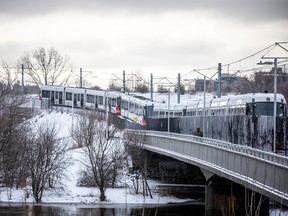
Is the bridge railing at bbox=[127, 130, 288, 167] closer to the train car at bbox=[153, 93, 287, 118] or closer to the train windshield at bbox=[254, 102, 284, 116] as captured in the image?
the train car at bbox=[153, 93, 287, 118]

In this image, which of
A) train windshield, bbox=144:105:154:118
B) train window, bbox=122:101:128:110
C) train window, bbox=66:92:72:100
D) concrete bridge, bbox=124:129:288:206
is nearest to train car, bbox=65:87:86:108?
train window, bbox=66:92:72:100

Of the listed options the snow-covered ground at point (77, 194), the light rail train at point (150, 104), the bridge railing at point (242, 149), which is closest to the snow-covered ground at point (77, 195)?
the snow-covered ground at point (77, 194)

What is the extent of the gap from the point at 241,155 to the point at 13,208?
25716 millimetres

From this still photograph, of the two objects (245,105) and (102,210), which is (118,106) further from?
(245,105)

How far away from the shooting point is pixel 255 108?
5447cm

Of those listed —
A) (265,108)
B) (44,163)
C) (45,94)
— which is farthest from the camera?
(45,94)

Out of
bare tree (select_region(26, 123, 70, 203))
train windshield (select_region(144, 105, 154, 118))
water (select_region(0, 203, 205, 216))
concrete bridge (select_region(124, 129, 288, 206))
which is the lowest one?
water (select_region(0, 203, 205, 216))

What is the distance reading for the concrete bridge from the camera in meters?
28.4

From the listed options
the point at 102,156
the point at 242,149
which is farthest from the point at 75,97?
the point at 242,149

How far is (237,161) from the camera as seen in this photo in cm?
3578

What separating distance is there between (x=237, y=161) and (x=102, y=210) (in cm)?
2245

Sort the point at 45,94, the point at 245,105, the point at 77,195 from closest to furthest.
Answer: the point at 245,105
the point at 77,195
the point at 45,94

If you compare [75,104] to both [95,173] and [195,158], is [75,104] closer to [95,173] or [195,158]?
[95,173]

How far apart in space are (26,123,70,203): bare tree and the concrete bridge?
34.2ft
